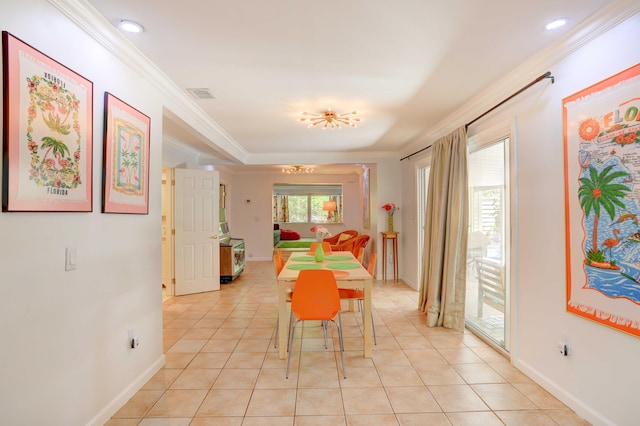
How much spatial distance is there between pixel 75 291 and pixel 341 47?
7.28 feet

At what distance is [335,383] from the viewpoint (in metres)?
2.47

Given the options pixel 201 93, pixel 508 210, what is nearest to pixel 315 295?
pixel 508 210

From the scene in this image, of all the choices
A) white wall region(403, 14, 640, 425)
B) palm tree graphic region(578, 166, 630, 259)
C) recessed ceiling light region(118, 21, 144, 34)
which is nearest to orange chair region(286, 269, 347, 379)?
white wall region(403, 14, 640, 425)

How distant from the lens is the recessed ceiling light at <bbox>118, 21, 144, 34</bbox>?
1934mm

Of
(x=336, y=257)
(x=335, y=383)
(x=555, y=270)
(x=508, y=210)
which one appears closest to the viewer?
(x=555, y=270)

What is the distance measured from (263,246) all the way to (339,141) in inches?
178

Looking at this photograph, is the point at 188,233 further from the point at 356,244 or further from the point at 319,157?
the point at 356,244

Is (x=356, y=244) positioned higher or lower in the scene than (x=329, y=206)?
lower

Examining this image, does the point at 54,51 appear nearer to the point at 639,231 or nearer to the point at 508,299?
the point at 639,231

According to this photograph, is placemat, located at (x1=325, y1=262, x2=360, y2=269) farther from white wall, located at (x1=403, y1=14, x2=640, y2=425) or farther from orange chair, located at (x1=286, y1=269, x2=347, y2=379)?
white wall, located at (x1=403, y1=14, x2=640, y2=425)

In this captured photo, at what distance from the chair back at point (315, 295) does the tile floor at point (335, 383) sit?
48 centimetres

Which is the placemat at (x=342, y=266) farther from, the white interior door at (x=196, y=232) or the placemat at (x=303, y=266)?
the white interior door at (x=196, y=232)

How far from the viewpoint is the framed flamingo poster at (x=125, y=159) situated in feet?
6.70

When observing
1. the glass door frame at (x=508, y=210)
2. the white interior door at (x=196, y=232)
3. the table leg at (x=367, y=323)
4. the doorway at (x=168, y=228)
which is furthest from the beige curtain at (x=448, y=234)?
the doorway at (x=168, y=228)
